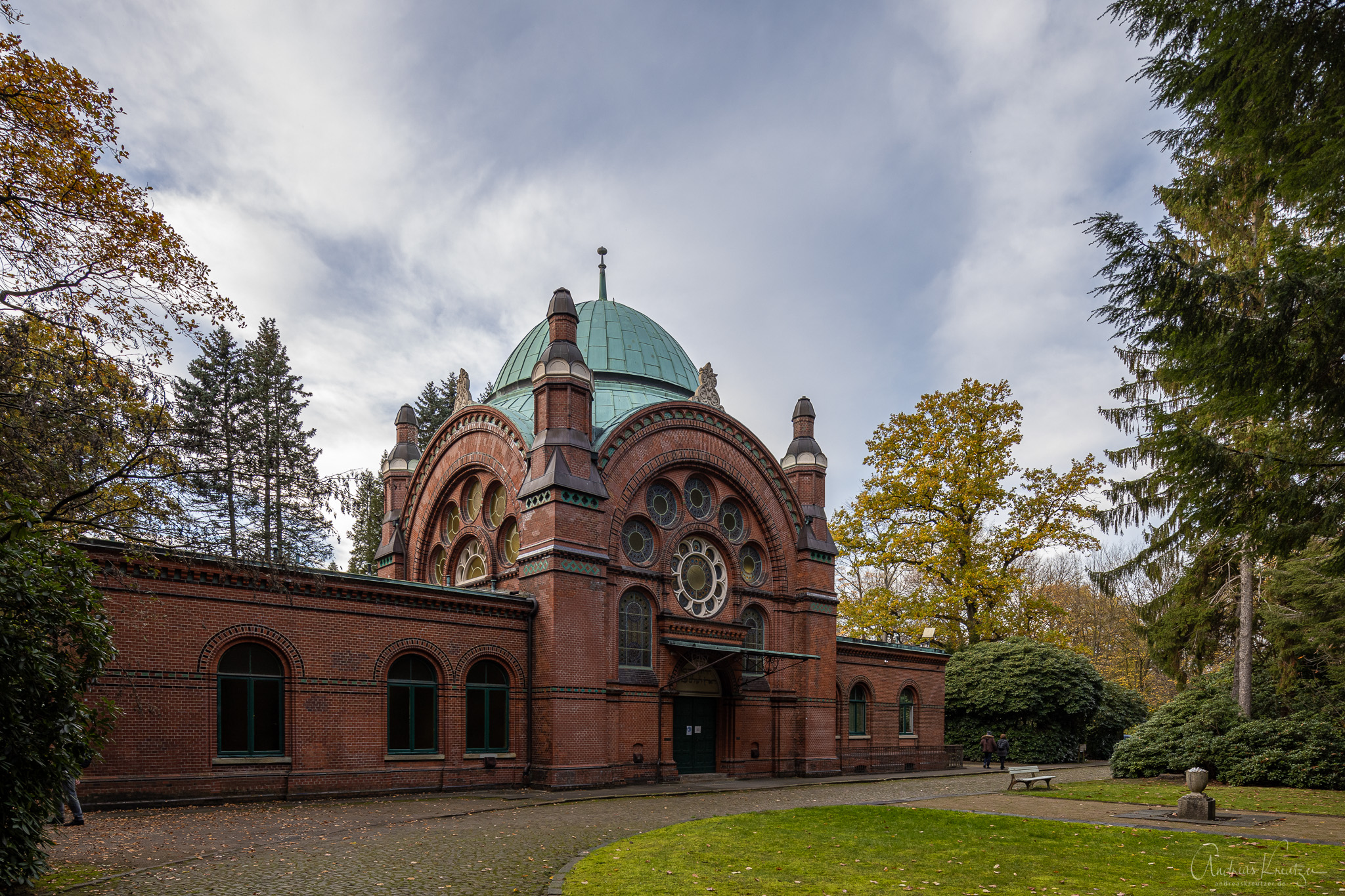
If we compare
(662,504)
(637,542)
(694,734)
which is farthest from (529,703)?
(662,504)

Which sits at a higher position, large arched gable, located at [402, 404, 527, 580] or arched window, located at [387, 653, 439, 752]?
large arched gable, located at [402, 404, 527, 580]

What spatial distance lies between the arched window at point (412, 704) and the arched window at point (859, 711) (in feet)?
47.3

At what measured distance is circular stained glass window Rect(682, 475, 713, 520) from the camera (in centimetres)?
2398

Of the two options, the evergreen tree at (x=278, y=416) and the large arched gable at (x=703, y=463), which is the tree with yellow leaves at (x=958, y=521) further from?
the evergreen tree at (x=278, y=416)

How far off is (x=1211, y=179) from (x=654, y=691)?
1589 cm

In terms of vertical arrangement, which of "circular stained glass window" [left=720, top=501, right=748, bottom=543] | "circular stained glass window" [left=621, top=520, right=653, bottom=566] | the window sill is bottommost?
the window sill

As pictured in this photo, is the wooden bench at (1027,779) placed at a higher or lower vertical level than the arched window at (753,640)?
lower

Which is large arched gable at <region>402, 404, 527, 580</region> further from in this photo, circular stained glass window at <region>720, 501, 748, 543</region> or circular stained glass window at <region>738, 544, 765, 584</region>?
circular stained glass window at <region>738, 544, 765, 584</region>

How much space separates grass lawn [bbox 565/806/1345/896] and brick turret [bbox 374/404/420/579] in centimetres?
1670

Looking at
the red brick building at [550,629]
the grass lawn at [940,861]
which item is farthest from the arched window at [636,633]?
the grass lawn at [940,861]

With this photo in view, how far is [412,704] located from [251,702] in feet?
10.7

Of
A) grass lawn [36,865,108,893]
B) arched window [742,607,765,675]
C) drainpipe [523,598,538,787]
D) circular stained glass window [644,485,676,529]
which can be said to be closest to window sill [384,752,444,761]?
drainpipe [523,598,538,787]

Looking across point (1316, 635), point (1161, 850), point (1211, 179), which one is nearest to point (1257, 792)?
point (1316, 635)

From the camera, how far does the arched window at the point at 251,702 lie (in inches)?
631
